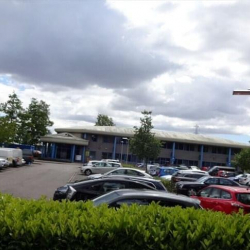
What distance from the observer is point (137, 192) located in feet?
26.2

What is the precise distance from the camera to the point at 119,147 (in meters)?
74.8

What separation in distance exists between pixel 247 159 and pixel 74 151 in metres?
32.9

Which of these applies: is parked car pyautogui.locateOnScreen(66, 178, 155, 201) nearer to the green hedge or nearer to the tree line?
the green hedge

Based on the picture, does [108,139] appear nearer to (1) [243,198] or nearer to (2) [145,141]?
(2) [145,141]

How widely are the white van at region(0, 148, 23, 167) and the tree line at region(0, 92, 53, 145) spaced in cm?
2002

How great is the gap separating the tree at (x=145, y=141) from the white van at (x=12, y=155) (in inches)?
468

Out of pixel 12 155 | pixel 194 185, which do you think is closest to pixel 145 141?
pixel 12 155

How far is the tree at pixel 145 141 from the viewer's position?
124 ft

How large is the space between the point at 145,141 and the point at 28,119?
37.2 metres

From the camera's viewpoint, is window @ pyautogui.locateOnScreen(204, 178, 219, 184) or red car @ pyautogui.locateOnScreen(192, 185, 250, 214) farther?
window @ pyautogui.locateOnScreen(204, 178, 219, 184)

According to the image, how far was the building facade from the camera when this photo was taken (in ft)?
233

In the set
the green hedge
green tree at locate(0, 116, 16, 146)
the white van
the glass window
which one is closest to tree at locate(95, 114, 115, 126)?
green tree at locate(0, 116, 16, 146)

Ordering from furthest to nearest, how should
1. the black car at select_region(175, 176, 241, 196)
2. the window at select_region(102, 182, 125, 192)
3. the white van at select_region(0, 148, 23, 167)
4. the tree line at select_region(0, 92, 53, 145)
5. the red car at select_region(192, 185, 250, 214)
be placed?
the tree line at select_region(0, 92, 53, 145)
the white van at select_region(0, 148, 23, 167)
the black car at select_region(175, 176, 241, 196)
the red car at select_region(192, 185, 250, 214)
the window at select_region(102, 182, 125, 192)

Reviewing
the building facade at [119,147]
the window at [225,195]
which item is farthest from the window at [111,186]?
the building facade at [119,147]
